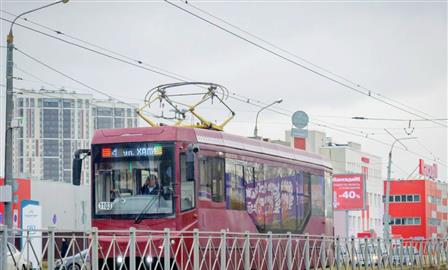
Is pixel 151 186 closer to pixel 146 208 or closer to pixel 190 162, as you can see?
pixel 146 208

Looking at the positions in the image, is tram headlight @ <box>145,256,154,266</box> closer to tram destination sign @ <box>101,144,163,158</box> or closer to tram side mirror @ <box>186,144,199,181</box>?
tram side mirror @ <box>186,144,199,181</box>

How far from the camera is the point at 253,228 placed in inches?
990

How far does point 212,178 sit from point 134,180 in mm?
1934

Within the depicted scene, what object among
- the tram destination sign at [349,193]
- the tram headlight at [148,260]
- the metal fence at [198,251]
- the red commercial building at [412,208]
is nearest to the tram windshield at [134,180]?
the metal fence at [198,251]

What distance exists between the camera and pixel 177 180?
22.0 meters

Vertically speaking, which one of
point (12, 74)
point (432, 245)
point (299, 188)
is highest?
point (12, 74)

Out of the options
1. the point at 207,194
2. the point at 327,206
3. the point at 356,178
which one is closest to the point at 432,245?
the point at 327,206

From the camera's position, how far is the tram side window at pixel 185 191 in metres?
22.0

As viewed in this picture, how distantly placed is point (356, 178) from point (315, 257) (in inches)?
2156

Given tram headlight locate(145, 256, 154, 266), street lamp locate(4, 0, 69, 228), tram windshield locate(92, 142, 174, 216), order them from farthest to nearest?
1. street lamp locate(4, 0, 69, 228)
2. tram windshield locate(92, 142, 174, 216)
3. tram headlight locate(145, 256, 154, 266)

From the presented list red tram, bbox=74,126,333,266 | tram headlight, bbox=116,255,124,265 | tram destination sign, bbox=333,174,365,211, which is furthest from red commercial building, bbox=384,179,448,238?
tram headlight, bbox=116,255,124,265

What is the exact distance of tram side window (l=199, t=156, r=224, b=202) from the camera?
22.7 metres

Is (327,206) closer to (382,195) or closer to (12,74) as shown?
(12,74)

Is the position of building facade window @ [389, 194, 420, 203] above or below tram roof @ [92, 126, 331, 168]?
below
